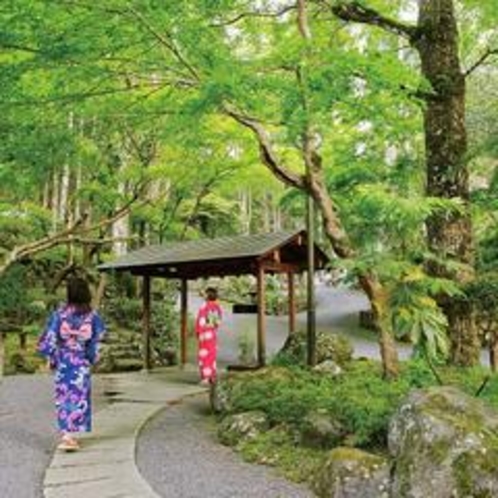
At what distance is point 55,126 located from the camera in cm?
1101

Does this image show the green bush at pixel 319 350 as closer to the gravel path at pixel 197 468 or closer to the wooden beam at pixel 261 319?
the wooden beam at pixel 261 319

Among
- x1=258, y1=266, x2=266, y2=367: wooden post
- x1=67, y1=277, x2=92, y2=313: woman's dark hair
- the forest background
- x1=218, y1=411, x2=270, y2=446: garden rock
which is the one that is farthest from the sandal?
x1=258, y1=266, x2=266, y2=367: wooden post

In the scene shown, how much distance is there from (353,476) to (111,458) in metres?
2.40

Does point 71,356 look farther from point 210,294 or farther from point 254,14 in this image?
point 254,14

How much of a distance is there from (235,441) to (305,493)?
1.79 meters

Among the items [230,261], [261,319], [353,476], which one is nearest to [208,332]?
[261,319]

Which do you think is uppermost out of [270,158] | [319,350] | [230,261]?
[270,158]

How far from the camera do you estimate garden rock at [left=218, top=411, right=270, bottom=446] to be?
A: 7363 millimetres

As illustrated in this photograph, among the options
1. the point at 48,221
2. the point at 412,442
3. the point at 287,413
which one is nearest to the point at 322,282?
the point at 48,221

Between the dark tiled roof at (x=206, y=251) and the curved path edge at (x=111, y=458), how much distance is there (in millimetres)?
2726

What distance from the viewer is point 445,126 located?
31.0 feet

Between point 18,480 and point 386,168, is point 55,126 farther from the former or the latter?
point 18,480

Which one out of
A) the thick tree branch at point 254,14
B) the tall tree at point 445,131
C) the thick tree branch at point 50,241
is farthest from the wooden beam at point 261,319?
the thick tree branch at point 50,241

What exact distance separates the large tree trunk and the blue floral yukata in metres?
4.56
